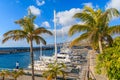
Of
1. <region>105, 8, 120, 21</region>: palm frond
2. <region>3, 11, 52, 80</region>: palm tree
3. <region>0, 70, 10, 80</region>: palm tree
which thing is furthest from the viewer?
<region>0, 70, 10, 80</region>: palm tree

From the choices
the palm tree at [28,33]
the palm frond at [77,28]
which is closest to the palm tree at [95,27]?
the palm frond at [77,28]

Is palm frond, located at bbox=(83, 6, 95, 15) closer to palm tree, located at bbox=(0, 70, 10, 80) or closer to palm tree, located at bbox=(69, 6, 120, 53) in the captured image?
palm tree, located at bbox=(69, 6, 120, 53)

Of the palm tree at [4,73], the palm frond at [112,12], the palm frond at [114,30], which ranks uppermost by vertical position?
the palm frond at [112,12]

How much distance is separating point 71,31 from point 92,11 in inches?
91.4

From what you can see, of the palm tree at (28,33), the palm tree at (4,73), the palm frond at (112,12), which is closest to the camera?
the palm frond at (112,12)

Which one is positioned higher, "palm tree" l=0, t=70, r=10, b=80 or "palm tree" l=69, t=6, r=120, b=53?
"palm tree" l=69, t=6, r=120, b=53

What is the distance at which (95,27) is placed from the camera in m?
19.3

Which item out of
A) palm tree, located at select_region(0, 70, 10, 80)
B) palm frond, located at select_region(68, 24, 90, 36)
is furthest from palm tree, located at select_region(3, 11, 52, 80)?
palm frond, located at select_region(68, 24, 90, 36)

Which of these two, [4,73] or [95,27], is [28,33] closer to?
[4,73]

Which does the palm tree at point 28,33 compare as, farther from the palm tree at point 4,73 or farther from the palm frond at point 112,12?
the palm frond at point 112,12

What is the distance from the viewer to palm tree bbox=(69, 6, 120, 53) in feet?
62.2

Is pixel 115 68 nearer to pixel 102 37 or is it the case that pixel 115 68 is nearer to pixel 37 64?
pixel 102 37

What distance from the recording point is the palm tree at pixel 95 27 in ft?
62.2

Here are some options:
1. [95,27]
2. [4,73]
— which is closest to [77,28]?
[95,27]
